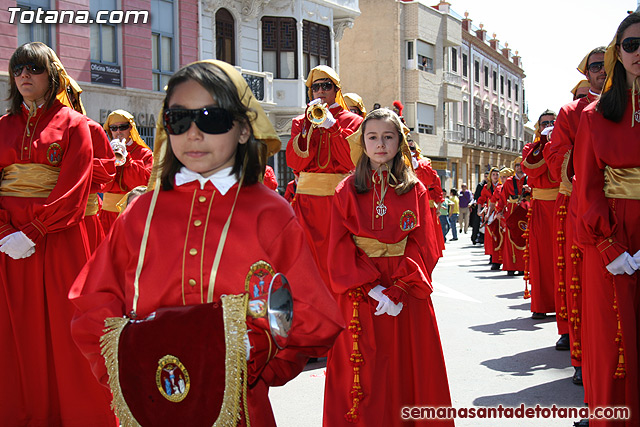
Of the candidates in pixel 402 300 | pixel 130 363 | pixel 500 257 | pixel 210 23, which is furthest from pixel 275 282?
pixel 210 23

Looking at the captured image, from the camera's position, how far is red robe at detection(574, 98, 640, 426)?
4227 mm

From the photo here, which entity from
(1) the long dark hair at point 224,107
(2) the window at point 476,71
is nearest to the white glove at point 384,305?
(1) the long dark hair at point 224,107

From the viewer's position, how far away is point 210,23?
2436 cm

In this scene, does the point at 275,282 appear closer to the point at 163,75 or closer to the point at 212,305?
the point at 212,305

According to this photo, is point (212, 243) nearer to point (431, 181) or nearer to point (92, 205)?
point (92, 205)

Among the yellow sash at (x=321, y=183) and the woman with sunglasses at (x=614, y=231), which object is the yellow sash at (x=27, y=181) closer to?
the yellow sash at (x=321, y=183)

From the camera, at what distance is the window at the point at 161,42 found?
22.4 metres

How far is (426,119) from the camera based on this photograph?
45.8 metres

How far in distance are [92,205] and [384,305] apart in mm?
2440

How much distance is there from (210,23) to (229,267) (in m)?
22.9

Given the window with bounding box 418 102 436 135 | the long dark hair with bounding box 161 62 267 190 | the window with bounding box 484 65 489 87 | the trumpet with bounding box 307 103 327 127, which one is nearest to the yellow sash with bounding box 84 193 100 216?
the trumpet with bounding box 307 103 327 127

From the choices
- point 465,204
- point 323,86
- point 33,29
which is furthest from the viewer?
point 465,204

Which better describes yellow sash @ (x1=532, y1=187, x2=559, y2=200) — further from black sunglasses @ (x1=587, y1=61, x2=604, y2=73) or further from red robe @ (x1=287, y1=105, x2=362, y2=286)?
red robe @ (x1=287, y1=105, x2=362, y2=286)

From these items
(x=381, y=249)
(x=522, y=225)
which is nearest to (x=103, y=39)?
(x=522, y=225)
